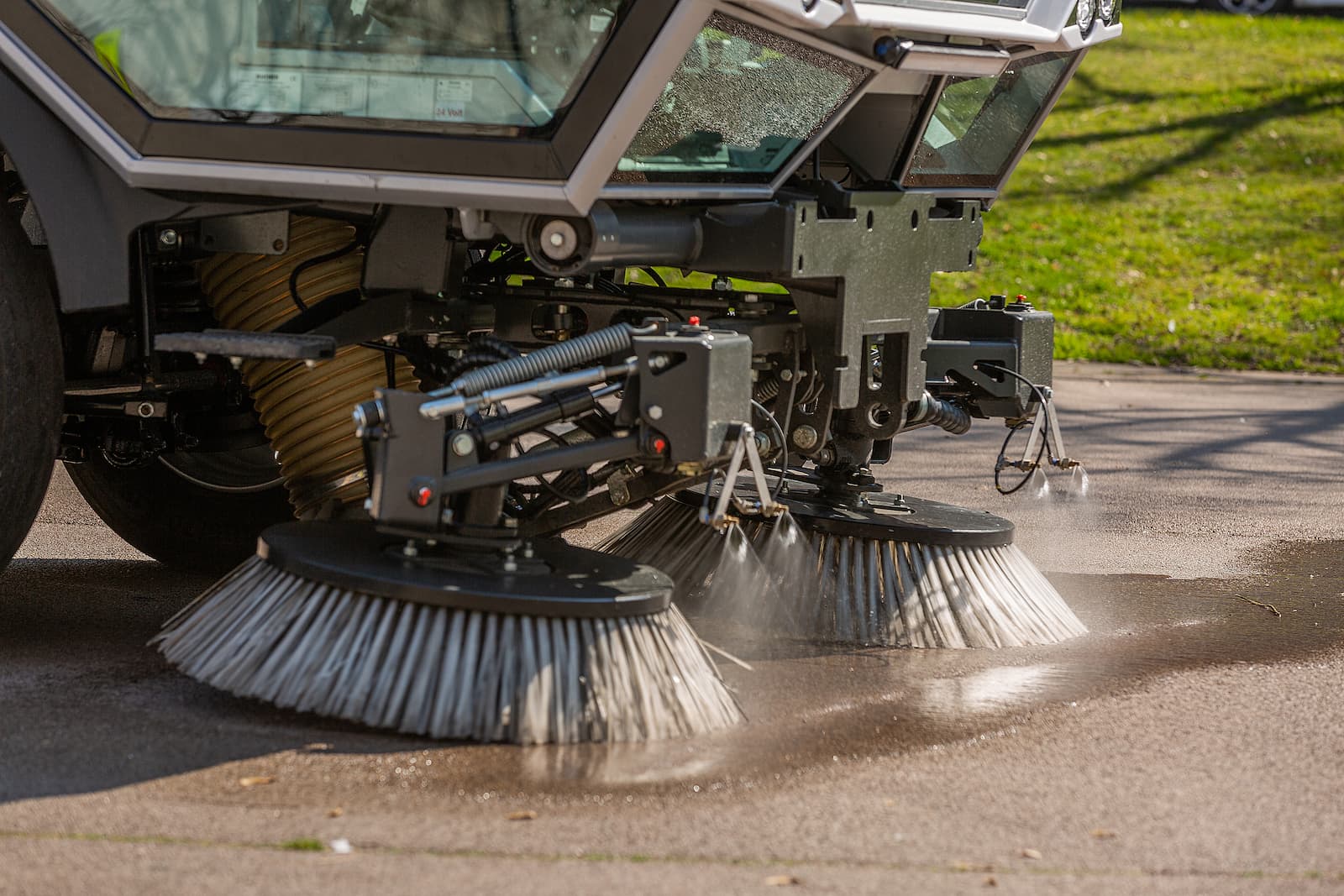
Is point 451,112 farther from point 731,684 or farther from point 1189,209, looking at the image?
point 1189,209

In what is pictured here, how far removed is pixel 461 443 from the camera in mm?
3811

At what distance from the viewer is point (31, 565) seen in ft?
17.8

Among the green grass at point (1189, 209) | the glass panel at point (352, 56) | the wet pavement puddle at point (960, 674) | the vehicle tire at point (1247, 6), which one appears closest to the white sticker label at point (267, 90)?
the glass panel at point (352, 56)

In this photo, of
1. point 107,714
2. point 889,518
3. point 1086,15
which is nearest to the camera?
point 107,714

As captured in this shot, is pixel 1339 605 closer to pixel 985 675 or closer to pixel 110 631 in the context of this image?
pixel 985 675

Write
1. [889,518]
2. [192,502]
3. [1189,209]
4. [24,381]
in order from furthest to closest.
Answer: [1189,209], [192,502], [889,518], [24,381]

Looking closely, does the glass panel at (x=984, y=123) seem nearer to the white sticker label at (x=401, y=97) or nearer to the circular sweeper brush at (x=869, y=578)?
the circular sweeper brush at (x=869, y=578)

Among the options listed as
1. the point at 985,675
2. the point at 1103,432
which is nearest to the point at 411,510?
the point at 985,675

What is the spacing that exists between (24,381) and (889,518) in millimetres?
2322

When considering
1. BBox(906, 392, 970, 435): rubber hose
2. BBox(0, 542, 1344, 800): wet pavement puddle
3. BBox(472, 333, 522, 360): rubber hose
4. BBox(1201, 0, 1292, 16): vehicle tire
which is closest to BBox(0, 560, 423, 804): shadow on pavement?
BBox(0, 542, 1344, 800): wet pavement puddle

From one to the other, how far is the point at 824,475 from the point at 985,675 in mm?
895

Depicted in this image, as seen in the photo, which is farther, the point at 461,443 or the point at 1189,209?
the point at 1189,209

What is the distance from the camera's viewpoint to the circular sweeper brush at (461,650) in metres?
3.62

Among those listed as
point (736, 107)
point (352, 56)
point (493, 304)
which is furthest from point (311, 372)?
point (736, 107)
